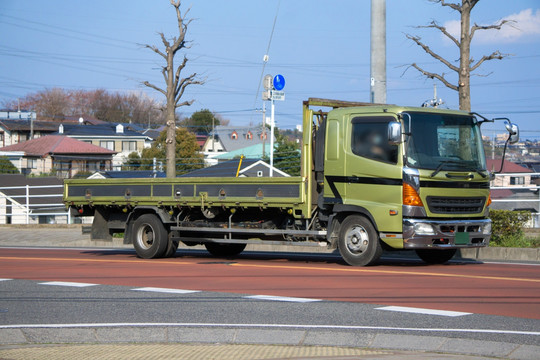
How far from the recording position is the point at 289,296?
10359mm

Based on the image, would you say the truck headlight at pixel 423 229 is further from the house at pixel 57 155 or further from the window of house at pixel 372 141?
the house at pixel 57 155

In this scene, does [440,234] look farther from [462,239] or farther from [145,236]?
[145,236]

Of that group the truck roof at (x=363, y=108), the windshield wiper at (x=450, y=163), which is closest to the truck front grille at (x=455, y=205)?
the windshield wiper at (x=450, y=163)

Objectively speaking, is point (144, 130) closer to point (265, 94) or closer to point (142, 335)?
point (265, 94)

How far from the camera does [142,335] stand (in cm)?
769

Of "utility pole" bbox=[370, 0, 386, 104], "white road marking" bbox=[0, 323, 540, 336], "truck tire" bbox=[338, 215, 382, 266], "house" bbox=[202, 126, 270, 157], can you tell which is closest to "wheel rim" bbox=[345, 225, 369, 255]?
"truck tire" bbox=[338, 215, 382, 266]

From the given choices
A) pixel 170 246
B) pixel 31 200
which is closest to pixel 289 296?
pixel 170 246

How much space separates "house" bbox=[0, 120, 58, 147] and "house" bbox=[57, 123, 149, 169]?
106 inches

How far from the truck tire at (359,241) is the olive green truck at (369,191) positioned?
0.02 m

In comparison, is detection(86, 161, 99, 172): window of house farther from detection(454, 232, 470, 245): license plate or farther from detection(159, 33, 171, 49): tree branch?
detection(454, 232, 470, 245): license plate

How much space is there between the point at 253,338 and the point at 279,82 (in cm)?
2054

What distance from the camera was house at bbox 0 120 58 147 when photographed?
102250 mm

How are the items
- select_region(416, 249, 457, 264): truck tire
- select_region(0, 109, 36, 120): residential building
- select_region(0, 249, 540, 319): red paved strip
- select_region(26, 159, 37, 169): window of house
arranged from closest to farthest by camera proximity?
select_region(0, 249, 540, 319): red paved strip
select_region(416, 249, 457, 264): truck tire
select_region(26, 159, 37, 169): window of house
select_region(0, 109, 36, 120): residential building

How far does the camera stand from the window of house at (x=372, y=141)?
13.7 metres
